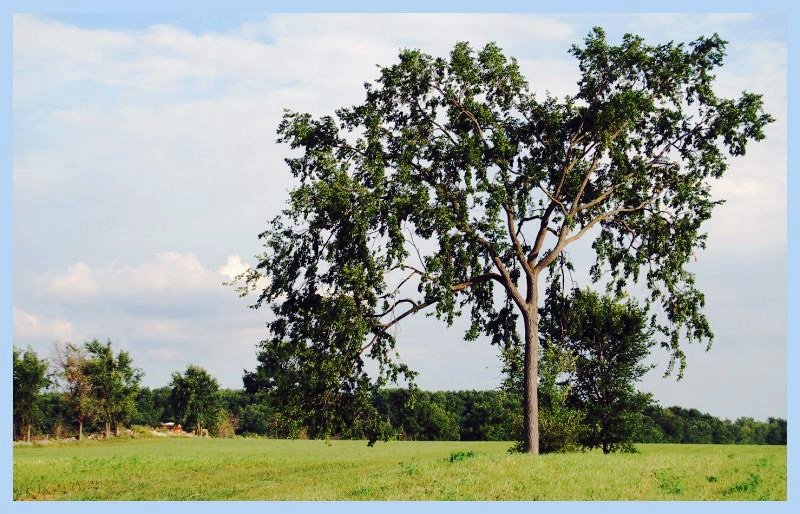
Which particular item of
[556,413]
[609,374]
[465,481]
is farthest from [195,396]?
[465,481]

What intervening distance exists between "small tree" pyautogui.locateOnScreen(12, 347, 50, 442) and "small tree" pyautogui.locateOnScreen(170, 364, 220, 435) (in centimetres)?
1880

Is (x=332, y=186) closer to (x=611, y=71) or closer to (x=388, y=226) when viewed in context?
(x=388, y=226)

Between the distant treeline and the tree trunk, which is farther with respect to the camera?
the distant treeline

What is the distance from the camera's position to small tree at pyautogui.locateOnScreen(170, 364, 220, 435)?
101m

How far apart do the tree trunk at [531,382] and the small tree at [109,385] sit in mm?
61266

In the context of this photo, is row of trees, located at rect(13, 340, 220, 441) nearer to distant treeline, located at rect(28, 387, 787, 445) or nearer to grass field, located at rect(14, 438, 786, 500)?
distant treeline, located at rect(28, 387, 787, 445)

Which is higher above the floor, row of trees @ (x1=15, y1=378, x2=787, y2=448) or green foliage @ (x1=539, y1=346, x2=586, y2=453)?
green foliage @ (x1=539, y1=346, x2=586, y2=453)

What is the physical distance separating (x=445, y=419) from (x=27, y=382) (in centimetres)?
5126

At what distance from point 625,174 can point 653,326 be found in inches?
257

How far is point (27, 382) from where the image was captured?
85.0 meters

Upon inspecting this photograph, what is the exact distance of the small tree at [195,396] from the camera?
10062cm

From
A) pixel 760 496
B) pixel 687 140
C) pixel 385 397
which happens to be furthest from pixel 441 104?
pixel 385 397

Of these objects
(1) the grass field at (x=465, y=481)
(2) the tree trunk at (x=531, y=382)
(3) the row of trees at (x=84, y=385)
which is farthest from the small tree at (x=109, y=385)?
(2) the tree trunk at (x=531, y=382)

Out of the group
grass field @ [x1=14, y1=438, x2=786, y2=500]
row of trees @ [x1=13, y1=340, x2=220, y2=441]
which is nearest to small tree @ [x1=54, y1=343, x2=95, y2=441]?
row of trees @ [x1=13, y1=340, x2=220, y2=441]
